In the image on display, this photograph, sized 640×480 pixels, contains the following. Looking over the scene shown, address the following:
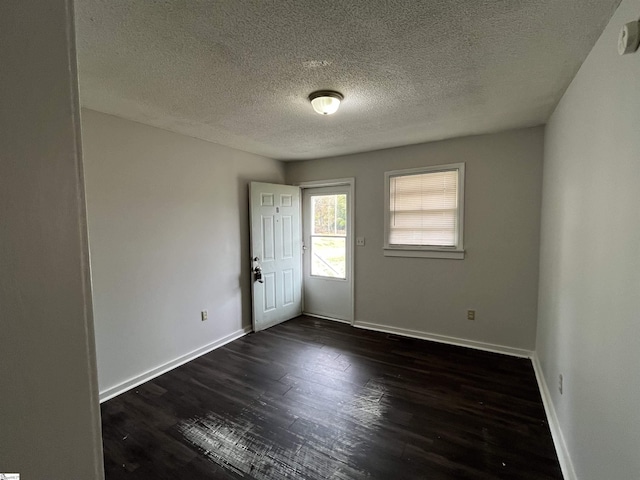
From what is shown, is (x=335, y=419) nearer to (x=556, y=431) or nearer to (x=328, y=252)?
(x=556, y=431)

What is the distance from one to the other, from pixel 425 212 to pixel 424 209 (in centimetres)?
4

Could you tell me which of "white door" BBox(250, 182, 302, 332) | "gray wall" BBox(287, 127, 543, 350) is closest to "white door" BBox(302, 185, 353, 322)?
"white door" BBox(250, 182, 302, 332)

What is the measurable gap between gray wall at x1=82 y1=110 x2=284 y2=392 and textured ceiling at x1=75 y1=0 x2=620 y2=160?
0.35 meters

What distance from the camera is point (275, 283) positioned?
4.04m

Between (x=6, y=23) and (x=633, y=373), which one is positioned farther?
(x=633, y=373)

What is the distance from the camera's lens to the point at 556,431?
189 centimetres

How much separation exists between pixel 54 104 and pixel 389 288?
11.8 feet

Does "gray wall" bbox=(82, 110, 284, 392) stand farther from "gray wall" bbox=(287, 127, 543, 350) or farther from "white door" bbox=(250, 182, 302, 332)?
"gray wall" bbox=(287, 127, 543, 350)

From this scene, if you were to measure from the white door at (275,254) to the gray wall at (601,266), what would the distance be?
302 centimetres

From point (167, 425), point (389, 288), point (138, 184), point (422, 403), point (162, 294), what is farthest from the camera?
point (389, 288)

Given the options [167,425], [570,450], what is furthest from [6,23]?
[570,450]

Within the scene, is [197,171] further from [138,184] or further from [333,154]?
[333,154]

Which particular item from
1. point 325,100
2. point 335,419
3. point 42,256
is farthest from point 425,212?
point 42,256

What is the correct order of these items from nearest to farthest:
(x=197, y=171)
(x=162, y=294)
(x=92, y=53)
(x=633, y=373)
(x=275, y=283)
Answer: (x=633, y=373), (x=92, y=53), (x=162, y=294), (x=197, y=171), (x=275, y=283)
